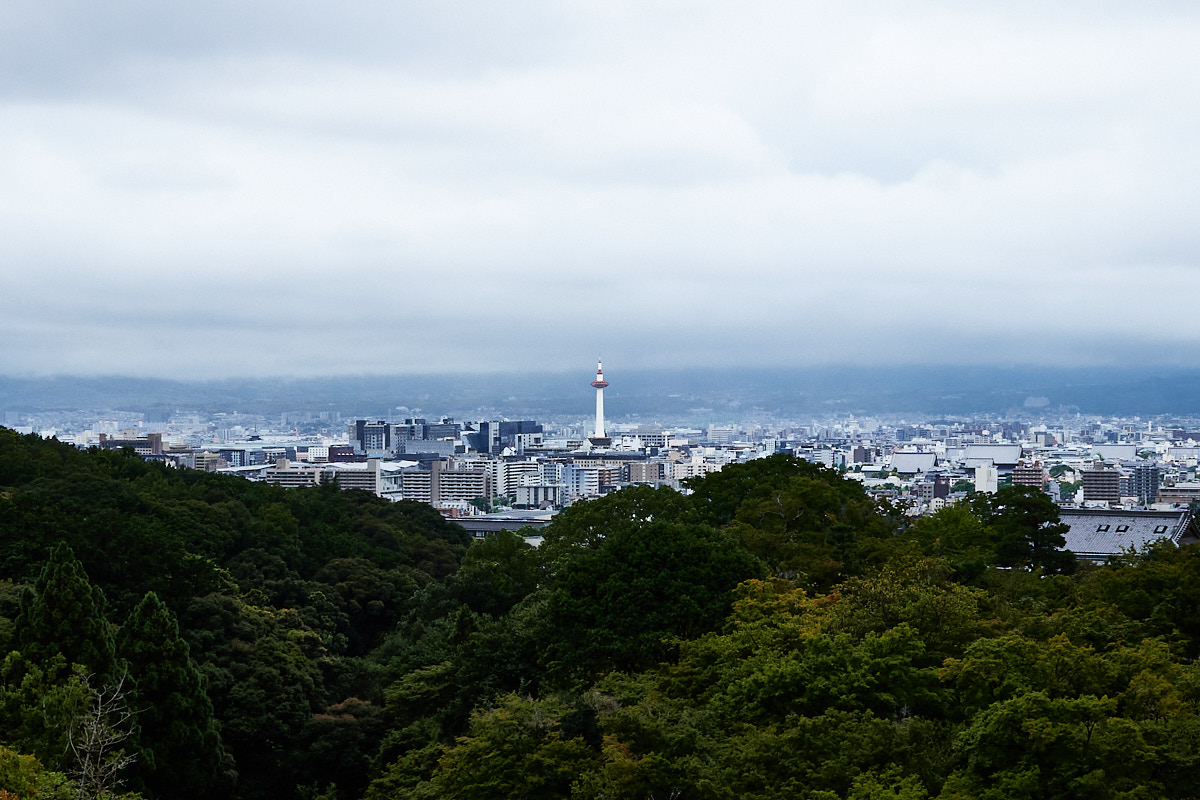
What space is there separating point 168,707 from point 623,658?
7.76 m

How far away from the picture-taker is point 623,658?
2097 centimetres

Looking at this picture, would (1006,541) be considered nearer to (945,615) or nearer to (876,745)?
(945,615)

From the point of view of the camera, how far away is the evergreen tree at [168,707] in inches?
853

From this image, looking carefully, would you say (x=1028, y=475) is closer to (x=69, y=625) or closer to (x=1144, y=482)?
(x=1144, y=482)

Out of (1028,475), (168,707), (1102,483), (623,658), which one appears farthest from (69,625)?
(1102,483)

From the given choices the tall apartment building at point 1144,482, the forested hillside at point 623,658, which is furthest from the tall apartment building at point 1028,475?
the forested hillside at point 623,658

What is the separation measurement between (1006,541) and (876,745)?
785 inches

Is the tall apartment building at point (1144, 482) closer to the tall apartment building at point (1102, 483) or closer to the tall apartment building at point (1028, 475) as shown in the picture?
the tall apartment building at point (1102, 483)

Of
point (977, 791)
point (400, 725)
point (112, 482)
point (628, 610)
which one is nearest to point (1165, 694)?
point (977, 791)

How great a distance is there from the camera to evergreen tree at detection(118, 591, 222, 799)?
71.1 ft

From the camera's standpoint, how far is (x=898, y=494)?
11500 centimetres

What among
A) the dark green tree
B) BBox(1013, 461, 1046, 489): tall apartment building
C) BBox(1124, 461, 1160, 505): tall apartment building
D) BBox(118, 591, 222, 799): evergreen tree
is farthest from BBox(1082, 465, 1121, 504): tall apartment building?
BBox(118, 591, 222, 799): evergreen tree

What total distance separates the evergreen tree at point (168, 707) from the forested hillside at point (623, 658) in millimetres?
53

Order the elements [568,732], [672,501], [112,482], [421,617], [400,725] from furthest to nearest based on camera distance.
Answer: [112,482]
[421,617]
[672,501]
[400,725]
[568,732]
